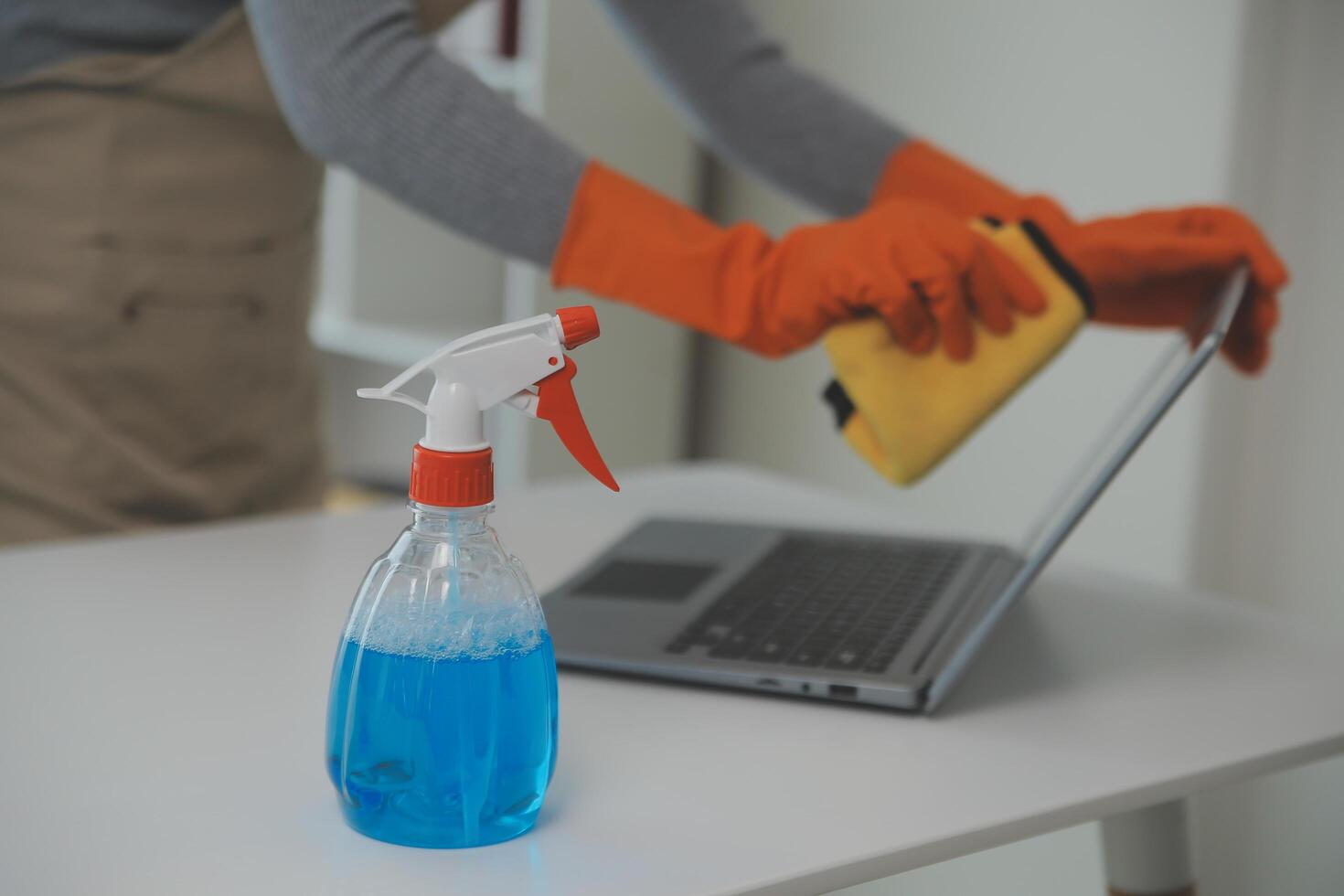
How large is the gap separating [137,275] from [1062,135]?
1082 mm

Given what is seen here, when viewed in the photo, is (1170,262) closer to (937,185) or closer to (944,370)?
(944,370)

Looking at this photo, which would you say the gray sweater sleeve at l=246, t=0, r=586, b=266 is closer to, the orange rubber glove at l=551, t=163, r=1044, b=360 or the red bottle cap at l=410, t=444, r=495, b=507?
the orange rubber glove at l=551, t=163, r=1044, b=360

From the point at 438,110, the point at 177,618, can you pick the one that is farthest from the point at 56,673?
the point at 438,110

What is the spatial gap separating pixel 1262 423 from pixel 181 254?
3.66 ft

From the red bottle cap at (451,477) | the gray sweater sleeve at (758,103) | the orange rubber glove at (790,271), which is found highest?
the gray sweater sleeve at (758,103)

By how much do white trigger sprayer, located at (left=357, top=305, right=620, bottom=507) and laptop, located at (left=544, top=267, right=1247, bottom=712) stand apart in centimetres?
22

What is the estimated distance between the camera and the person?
0.76 m

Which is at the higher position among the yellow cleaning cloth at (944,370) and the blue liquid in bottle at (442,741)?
the yellow cleaning cloth at (944,370)

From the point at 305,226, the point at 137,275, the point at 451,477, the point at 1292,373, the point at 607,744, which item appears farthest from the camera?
the point at 1292,373

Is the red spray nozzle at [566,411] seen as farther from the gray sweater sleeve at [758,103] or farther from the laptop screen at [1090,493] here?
the gray sweater sleeve at [758,103]

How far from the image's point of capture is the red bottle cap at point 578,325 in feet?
1.61

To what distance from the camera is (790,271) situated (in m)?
0.74

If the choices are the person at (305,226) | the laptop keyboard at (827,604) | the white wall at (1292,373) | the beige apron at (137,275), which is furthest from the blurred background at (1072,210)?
the beige apron at (137,275)

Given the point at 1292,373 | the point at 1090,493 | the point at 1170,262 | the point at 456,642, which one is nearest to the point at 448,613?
the point at 456,642
